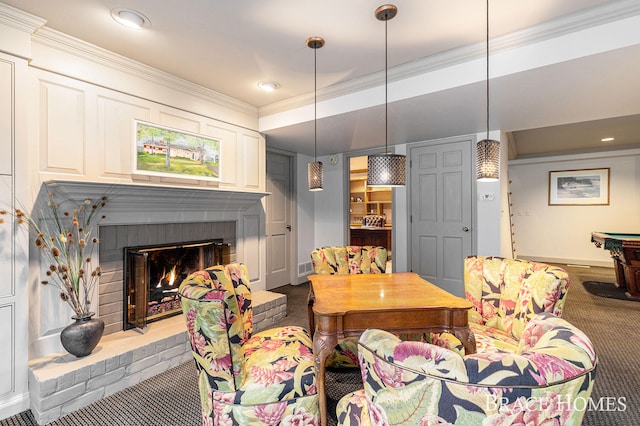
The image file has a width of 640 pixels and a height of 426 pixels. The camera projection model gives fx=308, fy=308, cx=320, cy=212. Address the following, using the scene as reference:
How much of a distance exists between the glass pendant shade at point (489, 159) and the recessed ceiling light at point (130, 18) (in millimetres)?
2389

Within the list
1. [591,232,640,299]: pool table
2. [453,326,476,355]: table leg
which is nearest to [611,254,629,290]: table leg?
[591,232,640,299]: pool table

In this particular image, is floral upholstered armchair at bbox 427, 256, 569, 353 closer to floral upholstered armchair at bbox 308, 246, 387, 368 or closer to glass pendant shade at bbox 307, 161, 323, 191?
floral upholstered armchair at bbox 308, 246, 387, 368

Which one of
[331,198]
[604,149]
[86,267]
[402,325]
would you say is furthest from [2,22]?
[604,149]

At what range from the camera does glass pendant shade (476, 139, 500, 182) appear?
1899mm

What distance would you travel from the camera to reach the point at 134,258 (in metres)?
2.71

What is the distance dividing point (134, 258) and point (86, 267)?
1.13ft

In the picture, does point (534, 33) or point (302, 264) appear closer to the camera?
point (534, 33)

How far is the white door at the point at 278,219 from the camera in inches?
194

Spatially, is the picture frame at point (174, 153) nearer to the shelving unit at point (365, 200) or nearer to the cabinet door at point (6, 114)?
the cabinet door at point (6, 114)

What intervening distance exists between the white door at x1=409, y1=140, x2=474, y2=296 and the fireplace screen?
2797 mm

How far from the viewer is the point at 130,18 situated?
208 centimetres

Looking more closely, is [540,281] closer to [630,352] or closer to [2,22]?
[630,352]

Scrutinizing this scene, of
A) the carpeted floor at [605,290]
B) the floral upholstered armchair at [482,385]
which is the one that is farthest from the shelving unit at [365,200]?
the floral upholstered armchair at [482,385]

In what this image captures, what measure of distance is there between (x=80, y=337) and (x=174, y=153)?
1652 millimetres
